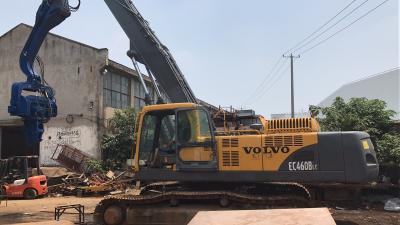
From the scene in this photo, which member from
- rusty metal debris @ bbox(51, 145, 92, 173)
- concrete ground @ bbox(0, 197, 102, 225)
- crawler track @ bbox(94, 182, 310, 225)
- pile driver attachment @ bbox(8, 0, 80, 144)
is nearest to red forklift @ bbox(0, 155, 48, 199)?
concrete ground @ bbox(0, 197, 102, 225)

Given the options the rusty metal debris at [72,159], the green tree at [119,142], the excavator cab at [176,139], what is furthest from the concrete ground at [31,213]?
the green tree at [119,142]

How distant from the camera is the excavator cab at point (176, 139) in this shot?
39.1ft

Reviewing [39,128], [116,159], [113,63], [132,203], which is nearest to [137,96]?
[113,63]

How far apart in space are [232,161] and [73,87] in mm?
22737

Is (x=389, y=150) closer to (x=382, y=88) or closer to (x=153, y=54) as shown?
(x=153, y=54)

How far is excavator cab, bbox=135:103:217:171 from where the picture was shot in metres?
11.9

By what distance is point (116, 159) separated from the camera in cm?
3106

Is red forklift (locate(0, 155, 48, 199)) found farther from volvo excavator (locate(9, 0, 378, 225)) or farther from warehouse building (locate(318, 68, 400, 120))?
warehouse building (locate(318, 68, 400, 120))

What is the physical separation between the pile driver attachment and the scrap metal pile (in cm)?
857

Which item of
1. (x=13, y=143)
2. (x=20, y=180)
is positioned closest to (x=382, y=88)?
(x=13, y=143)

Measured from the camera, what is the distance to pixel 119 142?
103 ft

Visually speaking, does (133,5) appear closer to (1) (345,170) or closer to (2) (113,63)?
(1) (345,170)

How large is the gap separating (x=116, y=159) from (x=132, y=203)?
736 inches

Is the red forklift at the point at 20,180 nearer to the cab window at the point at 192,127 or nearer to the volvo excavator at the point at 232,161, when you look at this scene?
the volvo excavator at the point at 232,161
